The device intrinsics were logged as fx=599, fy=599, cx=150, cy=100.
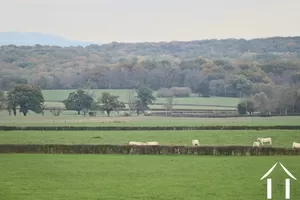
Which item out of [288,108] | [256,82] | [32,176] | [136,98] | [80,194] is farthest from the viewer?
[256,82]

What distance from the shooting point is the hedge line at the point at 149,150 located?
3525 cm

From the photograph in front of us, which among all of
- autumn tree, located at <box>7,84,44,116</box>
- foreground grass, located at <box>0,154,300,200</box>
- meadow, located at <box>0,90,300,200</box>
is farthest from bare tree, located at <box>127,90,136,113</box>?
foreground grass, located at <box>0,154,300,200</box>

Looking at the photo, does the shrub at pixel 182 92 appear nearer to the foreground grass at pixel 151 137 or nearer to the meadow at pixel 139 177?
the foreground grass at pixel 151 137

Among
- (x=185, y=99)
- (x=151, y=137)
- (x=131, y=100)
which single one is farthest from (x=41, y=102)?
(x=151, y=137)

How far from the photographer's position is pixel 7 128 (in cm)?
5831

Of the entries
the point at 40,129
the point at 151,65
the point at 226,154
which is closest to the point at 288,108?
the point at 40,129

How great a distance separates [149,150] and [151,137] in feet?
38.2

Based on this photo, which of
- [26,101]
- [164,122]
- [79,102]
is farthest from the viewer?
[79,102]

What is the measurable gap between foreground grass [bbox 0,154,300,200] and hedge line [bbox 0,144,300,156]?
1.87 m

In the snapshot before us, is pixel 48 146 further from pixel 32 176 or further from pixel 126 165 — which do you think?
pixel 32 176

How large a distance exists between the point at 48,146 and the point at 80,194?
1699 cm

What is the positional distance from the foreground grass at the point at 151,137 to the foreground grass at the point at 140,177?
973 centimetres

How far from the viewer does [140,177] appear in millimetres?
25688

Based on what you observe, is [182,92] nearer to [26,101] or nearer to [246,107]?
[246,107]
